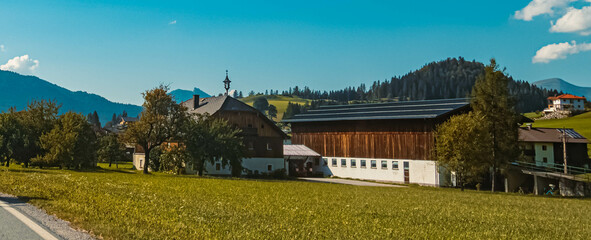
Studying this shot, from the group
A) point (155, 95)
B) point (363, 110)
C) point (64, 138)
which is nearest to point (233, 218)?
point (155, 95)

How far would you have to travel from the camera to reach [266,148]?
6094 centimetres

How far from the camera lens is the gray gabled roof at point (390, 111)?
56.8 meters

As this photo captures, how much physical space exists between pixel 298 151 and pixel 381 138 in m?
12.8

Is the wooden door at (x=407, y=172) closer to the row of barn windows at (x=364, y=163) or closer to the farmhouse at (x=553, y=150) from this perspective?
the row of barn windows at (x=364, y=163)

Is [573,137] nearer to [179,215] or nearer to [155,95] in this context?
[155,95]

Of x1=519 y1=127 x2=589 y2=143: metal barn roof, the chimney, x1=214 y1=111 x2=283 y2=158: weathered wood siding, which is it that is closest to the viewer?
x1=214 y1=111 x2=283 y2=158: weathered wood siding

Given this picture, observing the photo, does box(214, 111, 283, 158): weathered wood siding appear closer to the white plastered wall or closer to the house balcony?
the house balcony

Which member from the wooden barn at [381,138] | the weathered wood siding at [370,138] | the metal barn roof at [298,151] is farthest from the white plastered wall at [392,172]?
the metal barn roof at [298,151]

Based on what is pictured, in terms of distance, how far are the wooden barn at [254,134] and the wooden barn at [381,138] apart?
8.33 meters

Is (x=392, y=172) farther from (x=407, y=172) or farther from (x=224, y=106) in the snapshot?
(x=224, y=106)

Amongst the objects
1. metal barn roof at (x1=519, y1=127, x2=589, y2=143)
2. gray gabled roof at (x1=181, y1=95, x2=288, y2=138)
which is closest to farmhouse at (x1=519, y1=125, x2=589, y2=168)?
metal barn roof at (x1=519, y1=127, x2=589, y2=143)

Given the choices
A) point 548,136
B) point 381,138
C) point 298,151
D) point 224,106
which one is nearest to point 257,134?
point 224,106

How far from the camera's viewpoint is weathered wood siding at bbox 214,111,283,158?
59156mm

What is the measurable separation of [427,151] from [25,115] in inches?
1814
